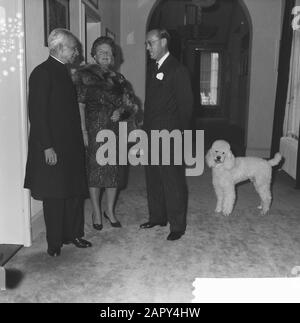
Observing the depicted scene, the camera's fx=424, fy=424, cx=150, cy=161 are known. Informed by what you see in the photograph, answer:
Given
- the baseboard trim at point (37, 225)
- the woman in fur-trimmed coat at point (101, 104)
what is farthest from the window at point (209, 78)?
the baseboard trim at point (37, 225)

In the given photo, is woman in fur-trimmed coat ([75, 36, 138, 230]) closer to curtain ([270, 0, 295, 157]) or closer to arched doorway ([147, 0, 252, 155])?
curtain ([270, 0, 295, 157])

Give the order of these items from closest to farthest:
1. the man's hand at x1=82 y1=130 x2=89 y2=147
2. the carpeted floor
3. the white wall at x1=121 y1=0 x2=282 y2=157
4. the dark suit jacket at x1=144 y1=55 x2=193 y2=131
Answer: the carpeted floor
the dark suit jacket at x1=144 y1=55 x2=193 y2=131
the man's hand at x1=82 y1=130 x2=89 y2=147
the white wall at x1=121 y1=0 x2=282 y2=157

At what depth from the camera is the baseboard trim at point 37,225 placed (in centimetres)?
304

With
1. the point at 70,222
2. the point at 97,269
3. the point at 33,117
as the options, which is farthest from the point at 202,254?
the point at 33,117

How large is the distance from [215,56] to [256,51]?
24.9 ft

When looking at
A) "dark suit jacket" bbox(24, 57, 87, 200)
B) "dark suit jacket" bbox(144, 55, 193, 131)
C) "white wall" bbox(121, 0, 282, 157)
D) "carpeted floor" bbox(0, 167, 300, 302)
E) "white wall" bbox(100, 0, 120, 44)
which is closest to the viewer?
"carpeted floor" bbox(0, 167, 300, 302)

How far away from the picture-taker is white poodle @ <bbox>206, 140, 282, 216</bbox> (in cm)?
352

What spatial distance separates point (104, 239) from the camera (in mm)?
3045

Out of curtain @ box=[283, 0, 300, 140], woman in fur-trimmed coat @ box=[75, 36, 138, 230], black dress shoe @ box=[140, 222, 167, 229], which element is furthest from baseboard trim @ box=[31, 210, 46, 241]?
curtain @ box=[283, 0, 300, 140]

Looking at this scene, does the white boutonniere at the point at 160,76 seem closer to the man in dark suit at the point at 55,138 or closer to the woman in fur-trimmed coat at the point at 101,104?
the woman in fur-trimmed coat at the point at 101,104

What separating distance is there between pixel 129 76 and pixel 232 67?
20.1 feet

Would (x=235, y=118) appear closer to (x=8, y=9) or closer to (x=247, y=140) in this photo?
(x=247, y=140)

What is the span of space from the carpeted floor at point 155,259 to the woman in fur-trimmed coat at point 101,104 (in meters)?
0.44

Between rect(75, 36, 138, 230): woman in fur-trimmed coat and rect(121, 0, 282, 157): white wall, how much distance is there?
11.9 feet
